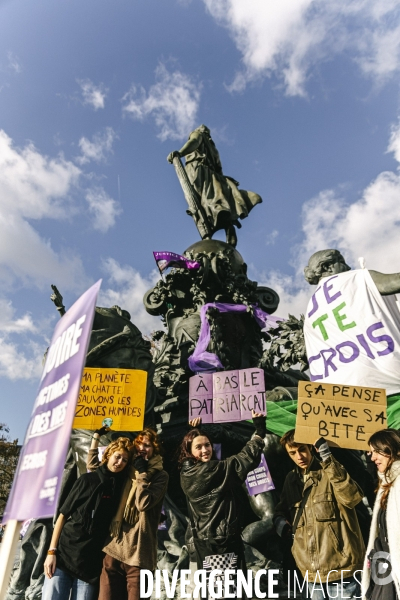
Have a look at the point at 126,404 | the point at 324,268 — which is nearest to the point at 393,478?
the point at 126,404

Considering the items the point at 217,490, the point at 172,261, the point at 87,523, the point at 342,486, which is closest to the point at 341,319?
the point at 342,486

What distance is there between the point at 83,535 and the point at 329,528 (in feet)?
5.56

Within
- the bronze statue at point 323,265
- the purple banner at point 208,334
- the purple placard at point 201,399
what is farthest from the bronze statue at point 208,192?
the purple placard at point 201,399

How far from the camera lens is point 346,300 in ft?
21.7

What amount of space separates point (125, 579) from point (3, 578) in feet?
5.48

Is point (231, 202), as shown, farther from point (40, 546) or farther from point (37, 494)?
point (37, 494)

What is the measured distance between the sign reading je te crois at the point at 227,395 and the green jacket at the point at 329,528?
183cm

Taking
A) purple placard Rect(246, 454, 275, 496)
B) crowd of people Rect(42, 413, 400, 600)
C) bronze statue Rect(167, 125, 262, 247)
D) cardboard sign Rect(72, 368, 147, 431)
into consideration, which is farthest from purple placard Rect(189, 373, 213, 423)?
bronze statue Rect(167, 125, 262, 247)

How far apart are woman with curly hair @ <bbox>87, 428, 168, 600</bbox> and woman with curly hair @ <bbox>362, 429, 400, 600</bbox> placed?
4.80 feet

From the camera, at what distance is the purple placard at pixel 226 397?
18.9ft

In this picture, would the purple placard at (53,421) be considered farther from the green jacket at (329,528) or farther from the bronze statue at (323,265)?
the bronze statue at (323,265)

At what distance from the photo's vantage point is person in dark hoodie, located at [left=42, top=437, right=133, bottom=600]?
11.2ft

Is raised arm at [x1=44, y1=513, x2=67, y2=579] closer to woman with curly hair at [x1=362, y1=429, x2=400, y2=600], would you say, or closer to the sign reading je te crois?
woman with curly hair at [x1=362, y1=429, x2=400, y2=600]

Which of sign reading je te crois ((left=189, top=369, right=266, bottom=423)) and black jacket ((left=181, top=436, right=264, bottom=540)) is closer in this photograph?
black jacket ((left=181, top=436, right=264, bottom=540))
